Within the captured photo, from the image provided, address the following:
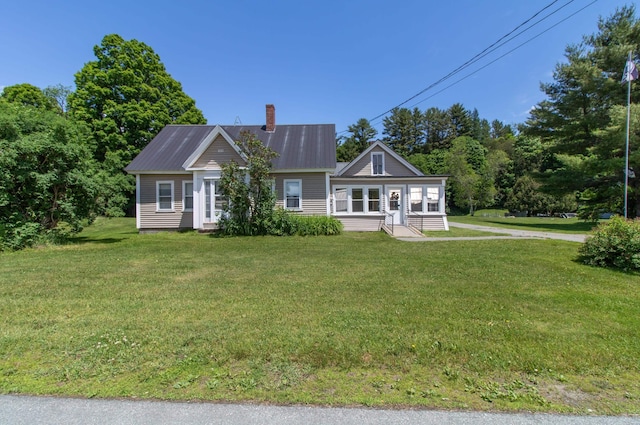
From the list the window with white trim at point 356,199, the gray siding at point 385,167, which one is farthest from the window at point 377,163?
the window with white trim at point 356,199

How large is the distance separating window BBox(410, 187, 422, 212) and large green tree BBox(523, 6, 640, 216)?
44.3 ft

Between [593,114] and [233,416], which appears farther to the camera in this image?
[593,114]

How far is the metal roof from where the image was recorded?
17.0 metres

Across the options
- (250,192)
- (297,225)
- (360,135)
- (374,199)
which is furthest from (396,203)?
(360,135)

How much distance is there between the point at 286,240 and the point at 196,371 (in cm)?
990

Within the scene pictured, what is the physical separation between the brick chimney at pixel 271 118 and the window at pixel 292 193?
4955mm

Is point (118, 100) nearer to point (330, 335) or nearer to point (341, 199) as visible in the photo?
point (341, 199)

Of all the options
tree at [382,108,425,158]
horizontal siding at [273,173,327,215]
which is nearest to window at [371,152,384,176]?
horizontal siding at [273,173,327,215]

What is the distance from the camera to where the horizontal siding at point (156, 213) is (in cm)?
1717

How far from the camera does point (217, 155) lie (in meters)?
16.2

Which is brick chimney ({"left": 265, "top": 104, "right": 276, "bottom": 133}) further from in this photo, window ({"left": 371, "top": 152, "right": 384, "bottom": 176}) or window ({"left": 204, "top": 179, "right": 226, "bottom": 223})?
window ({"left": 371, "top": 152, "right": 384, "bottom": 176})

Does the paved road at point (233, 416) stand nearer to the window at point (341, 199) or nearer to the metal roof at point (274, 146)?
the metal roof at point (274, 146)

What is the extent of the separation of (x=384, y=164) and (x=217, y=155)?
9715mm

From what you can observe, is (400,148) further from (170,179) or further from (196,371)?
(196,371)
